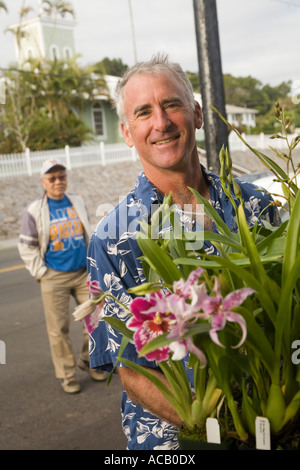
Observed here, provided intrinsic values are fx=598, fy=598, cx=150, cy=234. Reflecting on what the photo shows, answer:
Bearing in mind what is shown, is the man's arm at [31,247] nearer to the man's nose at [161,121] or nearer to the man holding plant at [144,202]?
the man holding plant at [144,202]

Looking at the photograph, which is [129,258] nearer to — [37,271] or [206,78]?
[206,78]

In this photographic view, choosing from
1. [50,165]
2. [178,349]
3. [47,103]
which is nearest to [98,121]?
[47,103]

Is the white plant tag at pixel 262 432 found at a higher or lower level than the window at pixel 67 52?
lower

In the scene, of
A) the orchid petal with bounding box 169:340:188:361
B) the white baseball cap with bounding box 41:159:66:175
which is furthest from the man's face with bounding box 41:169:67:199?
the orchid petal with bounding box 169:340:188:361

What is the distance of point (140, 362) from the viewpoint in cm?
168

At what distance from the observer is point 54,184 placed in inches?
214

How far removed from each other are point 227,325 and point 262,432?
0.68 feet

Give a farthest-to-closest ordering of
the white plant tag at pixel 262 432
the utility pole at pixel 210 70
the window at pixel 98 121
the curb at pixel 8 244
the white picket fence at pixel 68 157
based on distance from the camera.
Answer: the window at pixel 98 121, the white picket fence at pixel 68 157, the curb at pixel 8 244, the utility pole at pixel 210 70, the white plant tag at pixel 262 432

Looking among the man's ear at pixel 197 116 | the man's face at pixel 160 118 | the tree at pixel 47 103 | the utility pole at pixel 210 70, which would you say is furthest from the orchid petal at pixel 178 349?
the tree at pixel 47 103

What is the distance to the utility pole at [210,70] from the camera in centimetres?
371

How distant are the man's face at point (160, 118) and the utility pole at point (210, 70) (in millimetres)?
1829

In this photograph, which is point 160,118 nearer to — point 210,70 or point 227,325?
point 227,325

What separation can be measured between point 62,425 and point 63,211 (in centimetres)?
191
